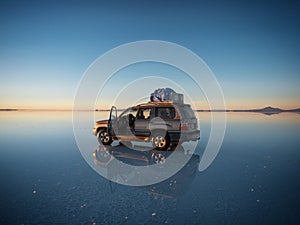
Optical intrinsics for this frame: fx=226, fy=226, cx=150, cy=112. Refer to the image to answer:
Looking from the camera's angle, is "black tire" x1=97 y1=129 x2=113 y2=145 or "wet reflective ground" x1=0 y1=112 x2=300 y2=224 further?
"black tire" x1=97 y1=129 x2=113 y2=145

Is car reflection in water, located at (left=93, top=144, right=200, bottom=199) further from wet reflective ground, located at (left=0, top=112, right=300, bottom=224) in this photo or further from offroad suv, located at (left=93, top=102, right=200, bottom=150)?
offroad suv, located at (left=93, top=102, right=200, bottom=150)

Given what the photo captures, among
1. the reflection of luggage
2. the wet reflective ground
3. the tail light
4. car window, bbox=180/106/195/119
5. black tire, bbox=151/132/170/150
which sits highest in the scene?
the reflection of luggage

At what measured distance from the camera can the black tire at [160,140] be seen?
10.3m

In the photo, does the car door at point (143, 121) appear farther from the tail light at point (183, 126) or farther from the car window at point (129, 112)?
the tail light at point (183, 126)

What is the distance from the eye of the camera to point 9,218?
3926 millimetres

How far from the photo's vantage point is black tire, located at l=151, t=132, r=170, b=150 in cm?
1035

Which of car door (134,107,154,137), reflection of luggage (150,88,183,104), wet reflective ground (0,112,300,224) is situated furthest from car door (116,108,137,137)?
wet reflective ground (0,112,300,224)

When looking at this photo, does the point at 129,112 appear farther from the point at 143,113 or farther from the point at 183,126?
the point at 183,126

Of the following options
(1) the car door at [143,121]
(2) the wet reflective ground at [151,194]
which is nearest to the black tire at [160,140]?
(1) the car door at [143,121]

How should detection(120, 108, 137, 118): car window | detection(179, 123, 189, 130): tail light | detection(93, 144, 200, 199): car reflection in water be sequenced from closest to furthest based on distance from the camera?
detection(93, 144, 200, 199): car reflection in water, detection(179, 123, 189, 130): tail light, detection(120, 108, 137, 118): car window

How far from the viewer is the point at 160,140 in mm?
10492

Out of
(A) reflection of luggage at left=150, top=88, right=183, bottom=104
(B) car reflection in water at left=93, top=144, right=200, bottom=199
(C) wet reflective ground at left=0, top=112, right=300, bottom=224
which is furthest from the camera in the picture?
(A) reflection of luggage at left=150, top=88, right=183, bottom=104

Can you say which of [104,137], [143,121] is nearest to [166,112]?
[143,121]

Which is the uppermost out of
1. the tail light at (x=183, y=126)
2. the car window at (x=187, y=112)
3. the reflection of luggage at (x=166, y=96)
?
the reflection of luggage at (x=166, y=96)
